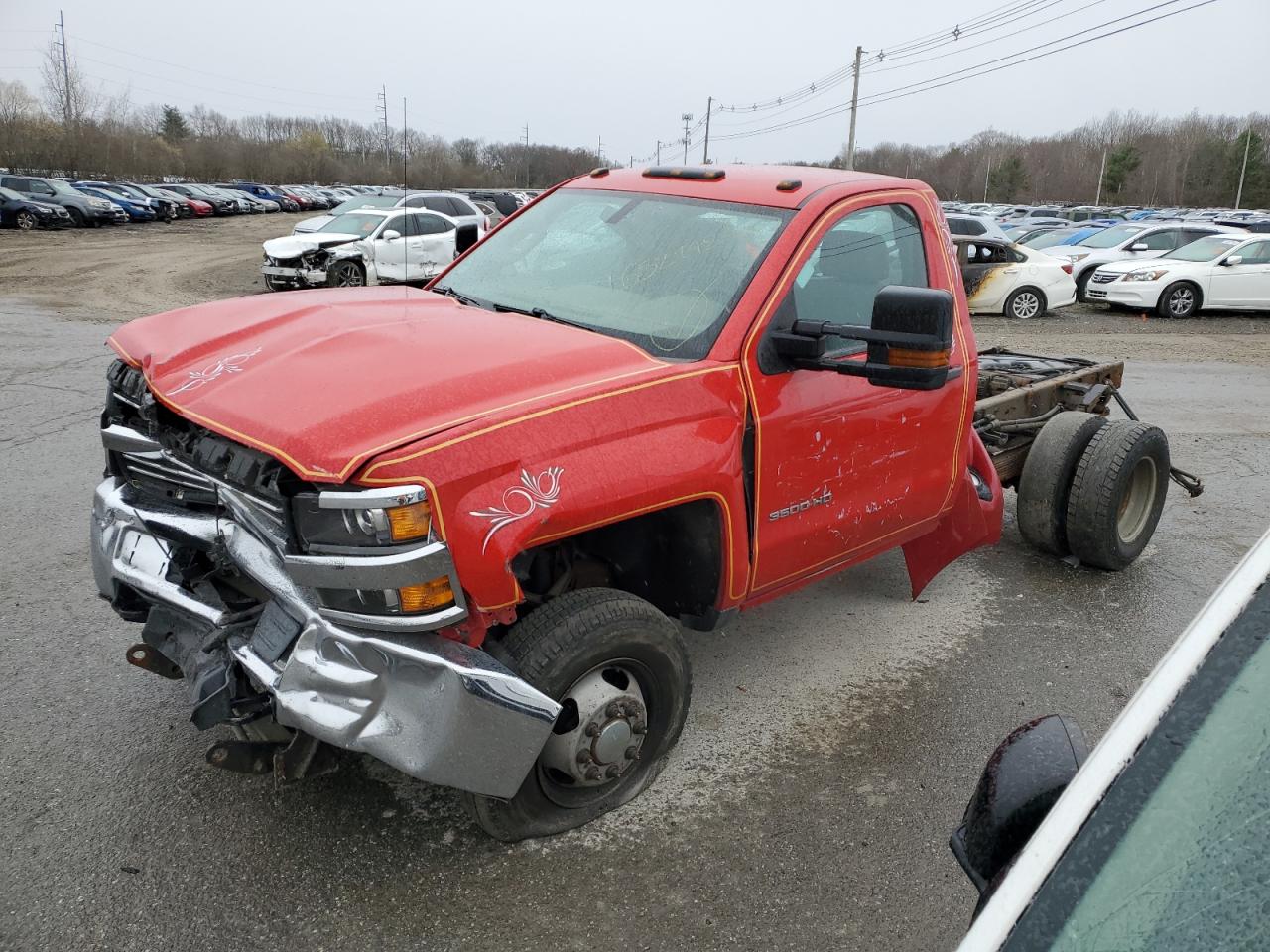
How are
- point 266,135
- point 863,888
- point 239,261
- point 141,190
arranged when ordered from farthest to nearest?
point 266,135 < point 141,190 < point 239,261 < point 863,888

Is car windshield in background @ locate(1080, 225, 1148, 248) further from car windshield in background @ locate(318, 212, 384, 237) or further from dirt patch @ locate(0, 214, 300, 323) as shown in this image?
dirt patch @ locate(0, 214, 300, 323)

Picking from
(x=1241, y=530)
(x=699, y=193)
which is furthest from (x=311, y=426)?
(x=1241, y=530)

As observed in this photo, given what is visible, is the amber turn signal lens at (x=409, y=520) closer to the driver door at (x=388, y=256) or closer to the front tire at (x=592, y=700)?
the front tire at (x=592, y=700)

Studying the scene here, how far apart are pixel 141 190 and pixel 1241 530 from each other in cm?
4372

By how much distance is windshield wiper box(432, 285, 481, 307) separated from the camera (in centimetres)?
377

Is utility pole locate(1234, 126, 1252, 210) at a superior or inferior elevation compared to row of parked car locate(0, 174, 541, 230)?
superior

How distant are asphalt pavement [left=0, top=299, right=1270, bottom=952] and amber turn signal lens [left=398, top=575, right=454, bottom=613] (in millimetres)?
911

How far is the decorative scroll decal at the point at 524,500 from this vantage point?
2478 millimetres

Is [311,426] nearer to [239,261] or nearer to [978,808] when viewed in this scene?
[978,808]

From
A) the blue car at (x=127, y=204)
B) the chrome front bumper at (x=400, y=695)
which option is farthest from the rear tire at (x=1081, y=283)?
the blue car at (x=127, y=204)

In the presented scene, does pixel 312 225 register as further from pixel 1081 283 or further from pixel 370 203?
pixel 1081 283

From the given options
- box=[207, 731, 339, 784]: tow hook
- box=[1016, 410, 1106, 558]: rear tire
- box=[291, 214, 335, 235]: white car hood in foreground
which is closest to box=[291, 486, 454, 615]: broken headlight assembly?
box=[207, 731, 339, 784]: tow hook

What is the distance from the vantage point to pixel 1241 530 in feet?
19.8

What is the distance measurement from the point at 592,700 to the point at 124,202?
40.4 m
